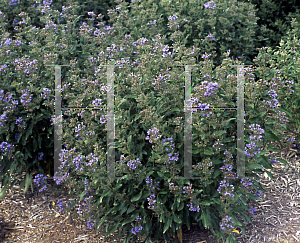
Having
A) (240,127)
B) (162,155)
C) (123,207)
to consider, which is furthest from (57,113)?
(240,127)

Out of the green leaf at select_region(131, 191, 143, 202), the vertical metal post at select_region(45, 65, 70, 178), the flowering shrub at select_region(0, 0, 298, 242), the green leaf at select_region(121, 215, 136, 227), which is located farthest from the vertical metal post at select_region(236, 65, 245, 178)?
the vertical metal post at select_region(45, 65, 70, 178)

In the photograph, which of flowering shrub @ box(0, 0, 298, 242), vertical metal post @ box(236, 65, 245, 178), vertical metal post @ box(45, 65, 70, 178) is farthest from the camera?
vertical metal post @ box(45, 65, 70, 178)

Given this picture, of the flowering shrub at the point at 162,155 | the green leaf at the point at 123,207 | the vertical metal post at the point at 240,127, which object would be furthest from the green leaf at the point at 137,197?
the vertical metal post at the point at 240,127

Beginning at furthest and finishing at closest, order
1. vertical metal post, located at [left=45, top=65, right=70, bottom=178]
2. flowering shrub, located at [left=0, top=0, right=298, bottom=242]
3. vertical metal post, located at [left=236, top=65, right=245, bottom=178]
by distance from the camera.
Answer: vertical metal post, located at [left=45, top=65, right=70, bottom=178] → vertical metal post, located at [left=236, top=65, right=245, bottom=178] → flowering shrub, located at [left=0, top=0, right=298, bottom=242]

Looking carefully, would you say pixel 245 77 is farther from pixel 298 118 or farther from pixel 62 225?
pixel 62 225

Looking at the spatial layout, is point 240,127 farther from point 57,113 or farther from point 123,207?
point 57,113

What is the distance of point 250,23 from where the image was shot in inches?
222

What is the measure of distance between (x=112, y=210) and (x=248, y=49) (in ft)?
12.1

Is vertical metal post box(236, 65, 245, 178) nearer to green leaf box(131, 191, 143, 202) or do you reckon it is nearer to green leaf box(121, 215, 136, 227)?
green leaf box(131, 191, 143, 202)

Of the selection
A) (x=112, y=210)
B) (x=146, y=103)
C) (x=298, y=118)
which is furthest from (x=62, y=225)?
(x=298, y=118)

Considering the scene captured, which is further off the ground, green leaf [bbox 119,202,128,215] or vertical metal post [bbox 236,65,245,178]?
vertical metal post [bbox 236,65,245,178]

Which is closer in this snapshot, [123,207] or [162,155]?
[162,155]

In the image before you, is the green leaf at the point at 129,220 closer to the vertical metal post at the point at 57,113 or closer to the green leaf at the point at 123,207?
the green leaf at the point at 123,207

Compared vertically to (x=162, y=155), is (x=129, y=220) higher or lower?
lower
